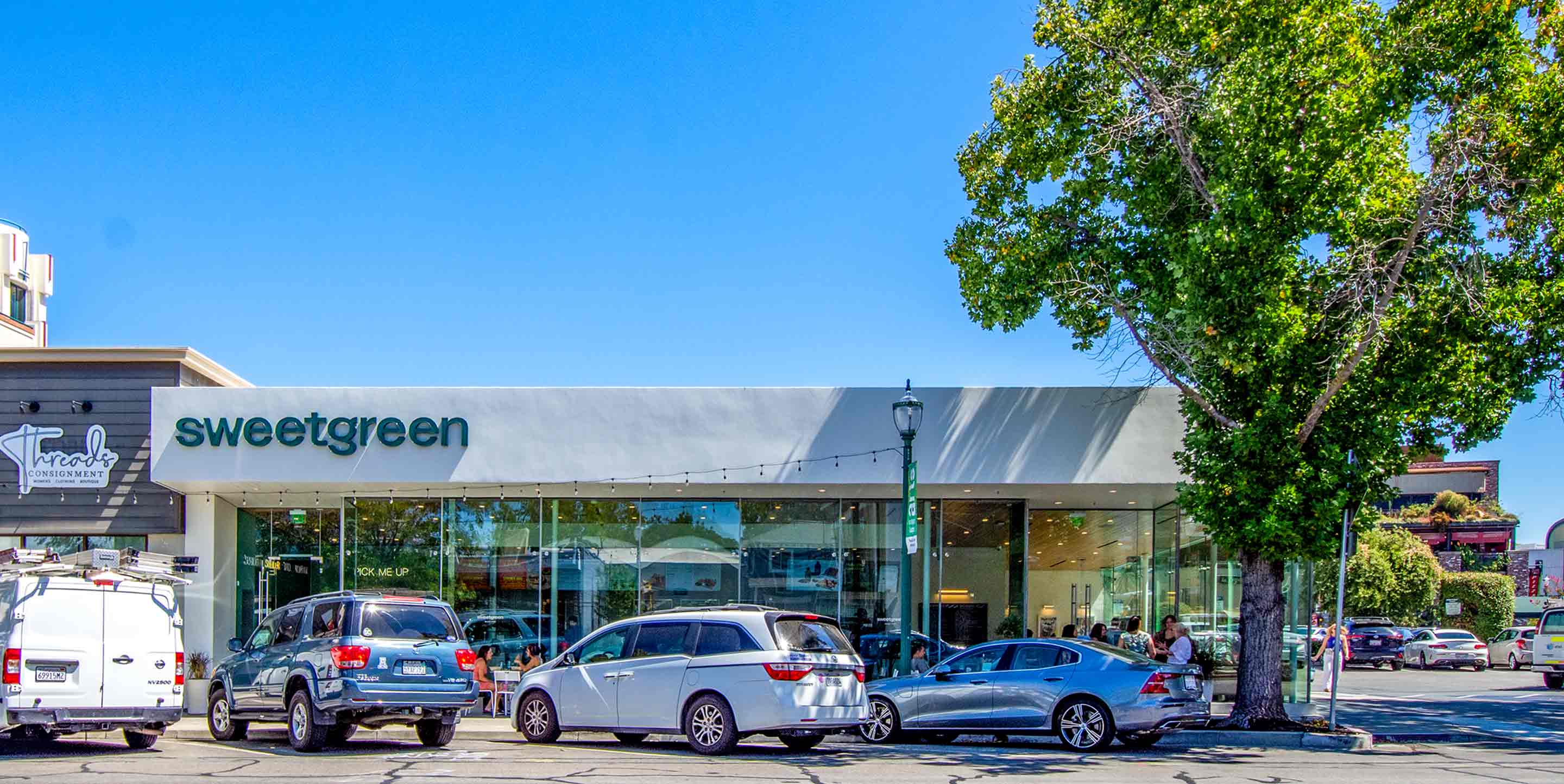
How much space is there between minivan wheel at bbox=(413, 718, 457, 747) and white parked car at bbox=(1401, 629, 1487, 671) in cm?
3649

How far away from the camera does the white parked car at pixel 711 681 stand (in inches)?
578

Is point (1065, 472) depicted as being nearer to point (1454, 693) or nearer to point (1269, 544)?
point (1269, 544)

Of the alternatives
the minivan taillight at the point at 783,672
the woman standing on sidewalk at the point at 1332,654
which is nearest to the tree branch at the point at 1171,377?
the woman standing on sidewalk at the point at 1332,654

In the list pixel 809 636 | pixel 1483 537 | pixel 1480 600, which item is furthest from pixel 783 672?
pixel 1483 537

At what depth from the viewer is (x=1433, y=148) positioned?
17062mm

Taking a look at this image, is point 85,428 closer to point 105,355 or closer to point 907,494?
point 105,355

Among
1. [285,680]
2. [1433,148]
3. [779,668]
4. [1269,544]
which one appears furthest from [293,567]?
[1433,148]

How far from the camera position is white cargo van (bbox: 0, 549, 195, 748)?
47.5 ft

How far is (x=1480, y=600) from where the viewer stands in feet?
170

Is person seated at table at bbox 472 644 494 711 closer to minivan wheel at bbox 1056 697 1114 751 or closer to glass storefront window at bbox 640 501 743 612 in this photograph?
glass storefront window at bbox 640 501 743 612

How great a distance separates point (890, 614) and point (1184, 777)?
1054 cm

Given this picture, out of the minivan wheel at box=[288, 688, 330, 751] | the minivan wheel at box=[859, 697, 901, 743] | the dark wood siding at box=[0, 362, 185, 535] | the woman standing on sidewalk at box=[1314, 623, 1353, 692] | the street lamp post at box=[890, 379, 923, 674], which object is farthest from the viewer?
the dark wood siding at box=[0, 362, 185, 535]

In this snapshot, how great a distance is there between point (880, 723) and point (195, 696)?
12.2 metres

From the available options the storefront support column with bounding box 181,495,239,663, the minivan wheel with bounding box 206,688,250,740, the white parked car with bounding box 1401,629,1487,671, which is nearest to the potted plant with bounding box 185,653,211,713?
the storefront support column with bounding box 181,495,239,663
